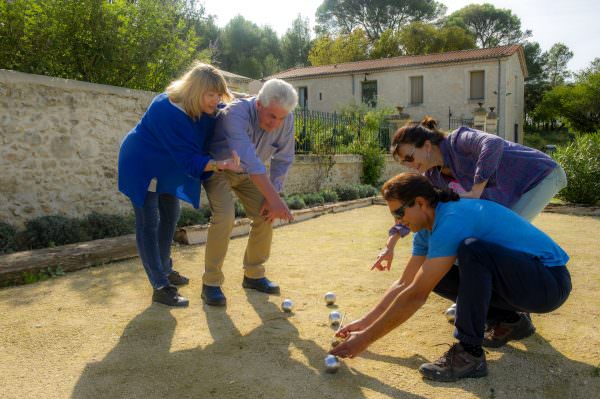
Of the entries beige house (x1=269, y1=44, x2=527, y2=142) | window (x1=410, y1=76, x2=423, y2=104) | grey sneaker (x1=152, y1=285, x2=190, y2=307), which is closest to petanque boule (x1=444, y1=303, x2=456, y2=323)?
grey sneaker (x1=152, y1=285, x2=190, y2=307)

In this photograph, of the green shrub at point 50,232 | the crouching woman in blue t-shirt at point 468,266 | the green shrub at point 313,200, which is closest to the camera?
the crouching woman in blue t-shirt at point 468,266

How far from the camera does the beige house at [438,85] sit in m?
25.0

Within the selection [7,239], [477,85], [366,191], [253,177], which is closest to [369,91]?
[477,85]

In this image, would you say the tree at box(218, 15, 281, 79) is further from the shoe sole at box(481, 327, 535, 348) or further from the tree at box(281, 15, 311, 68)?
the shoe sole at box(481, 327, 535, 348)

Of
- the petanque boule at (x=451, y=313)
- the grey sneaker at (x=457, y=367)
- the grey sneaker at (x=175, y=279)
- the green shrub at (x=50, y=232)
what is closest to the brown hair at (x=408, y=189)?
the grey sneaker at (x=457, y=367)

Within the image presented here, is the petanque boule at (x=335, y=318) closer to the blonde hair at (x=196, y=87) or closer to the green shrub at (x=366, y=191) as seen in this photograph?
the blonde hair at (x=196, y=87)

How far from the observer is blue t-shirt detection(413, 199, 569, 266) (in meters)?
2.33

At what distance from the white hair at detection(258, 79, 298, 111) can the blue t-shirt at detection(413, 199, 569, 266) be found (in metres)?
1.45

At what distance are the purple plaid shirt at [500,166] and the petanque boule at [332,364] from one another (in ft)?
2.97

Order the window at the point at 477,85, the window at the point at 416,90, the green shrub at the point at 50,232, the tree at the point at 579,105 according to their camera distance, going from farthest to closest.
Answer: the tree at the point at 579,105 < the window at the point at 416,90 < the window at the point at 477,85 < the green shrub at the point at 50,232

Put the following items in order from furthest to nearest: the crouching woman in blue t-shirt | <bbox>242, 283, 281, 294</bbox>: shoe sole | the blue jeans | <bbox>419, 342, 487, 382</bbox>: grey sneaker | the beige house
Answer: the beige house < <bbox>242, 283, 281, 294</bbox>: shoe sole < the blue jeans < <bbox>419, 342, 487, 382</bbox>: grey sneaker < the crouching woman in blue t-shirt

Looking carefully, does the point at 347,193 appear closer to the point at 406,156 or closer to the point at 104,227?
the point at 104,227

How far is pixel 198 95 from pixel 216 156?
57 cm

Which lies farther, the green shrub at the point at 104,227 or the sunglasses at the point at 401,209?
the green shrub at the point at 104,227
